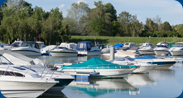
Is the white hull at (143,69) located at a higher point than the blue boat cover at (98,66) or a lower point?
lower

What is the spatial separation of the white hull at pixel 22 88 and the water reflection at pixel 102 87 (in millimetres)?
3430

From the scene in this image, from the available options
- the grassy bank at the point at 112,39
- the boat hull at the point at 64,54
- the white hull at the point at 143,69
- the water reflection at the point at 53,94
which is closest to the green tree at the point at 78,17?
the grassy bank at the point at 112,39

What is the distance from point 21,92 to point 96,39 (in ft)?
244

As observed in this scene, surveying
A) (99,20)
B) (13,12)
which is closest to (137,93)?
(13,12)

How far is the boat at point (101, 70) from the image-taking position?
748 inches

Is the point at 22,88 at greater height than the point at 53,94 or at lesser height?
greater

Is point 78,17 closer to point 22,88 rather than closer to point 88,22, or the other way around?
point 88,22

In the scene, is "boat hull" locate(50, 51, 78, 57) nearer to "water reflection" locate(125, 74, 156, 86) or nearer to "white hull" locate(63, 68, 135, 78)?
"water reflection" locate(125, 74, 156, 86)

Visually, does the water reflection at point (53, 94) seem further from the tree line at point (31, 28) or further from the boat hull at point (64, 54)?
the tree line at point (31, 28)

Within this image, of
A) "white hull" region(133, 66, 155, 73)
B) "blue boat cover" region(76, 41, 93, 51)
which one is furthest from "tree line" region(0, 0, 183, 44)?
"white hull" region(133, 66, 155, 73)

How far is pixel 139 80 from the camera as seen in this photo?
20.0 m

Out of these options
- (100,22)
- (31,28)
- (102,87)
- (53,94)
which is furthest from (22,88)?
(100,22)

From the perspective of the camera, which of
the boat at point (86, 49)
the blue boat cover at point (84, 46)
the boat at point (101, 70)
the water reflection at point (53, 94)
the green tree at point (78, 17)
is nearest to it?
the water reflection at point (53, 94)

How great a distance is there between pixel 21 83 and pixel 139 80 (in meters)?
10.5
